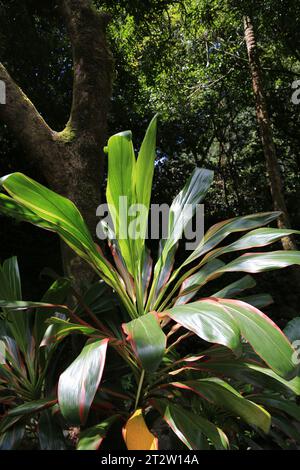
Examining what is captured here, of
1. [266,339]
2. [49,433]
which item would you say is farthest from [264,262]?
[49,433]

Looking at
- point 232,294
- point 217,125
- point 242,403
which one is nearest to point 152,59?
point 217,125

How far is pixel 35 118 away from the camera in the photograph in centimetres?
178

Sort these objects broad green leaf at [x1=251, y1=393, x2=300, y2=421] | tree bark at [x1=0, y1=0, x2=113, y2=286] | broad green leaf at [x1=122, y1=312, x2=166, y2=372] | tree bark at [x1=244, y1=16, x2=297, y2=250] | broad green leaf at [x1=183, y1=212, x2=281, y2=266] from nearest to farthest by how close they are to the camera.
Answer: broad green leaf at [x1=122, y1=312, x2=166, y2=372], broad green leaf at [x1=251, y1=393, x2=300, y2=421], broad green leaf at [x1=183, y1=212, x2=281, y2=266], tree bark at [x1=0, y1=0, x2=113, y2=286], tree bark at [x1=244, y1=16, x2=297, y2=250]

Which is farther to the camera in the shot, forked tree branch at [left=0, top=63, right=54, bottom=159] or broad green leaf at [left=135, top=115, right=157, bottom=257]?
forked tree branch at [left=0, top=63, right=54, bottom=159]

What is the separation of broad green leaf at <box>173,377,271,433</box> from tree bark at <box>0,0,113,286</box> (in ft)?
1.98

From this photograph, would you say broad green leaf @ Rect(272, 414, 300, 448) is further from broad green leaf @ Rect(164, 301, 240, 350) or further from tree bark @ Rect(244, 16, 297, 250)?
tree bark @ Rect(244, 16, 297, 250)

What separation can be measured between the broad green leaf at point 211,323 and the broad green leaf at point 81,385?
22 centimetres

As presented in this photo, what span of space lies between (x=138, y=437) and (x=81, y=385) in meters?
0.21

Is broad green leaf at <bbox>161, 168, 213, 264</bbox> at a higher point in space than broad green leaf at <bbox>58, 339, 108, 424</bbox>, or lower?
higher

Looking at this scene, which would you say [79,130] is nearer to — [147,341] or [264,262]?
[264,262]

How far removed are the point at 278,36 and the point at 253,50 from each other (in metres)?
0.70

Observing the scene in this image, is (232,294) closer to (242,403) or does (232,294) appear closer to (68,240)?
(242,403)

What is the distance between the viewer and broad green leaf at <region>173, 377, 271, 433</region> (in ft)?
3.43

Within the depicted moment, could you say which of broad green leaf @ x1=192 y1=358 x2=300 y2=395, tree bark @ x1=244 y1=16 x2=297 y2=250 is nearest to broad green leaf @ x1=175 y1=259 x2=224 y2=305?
broad green leaf @ x1=192 y1=358 x2=300 y2=395
